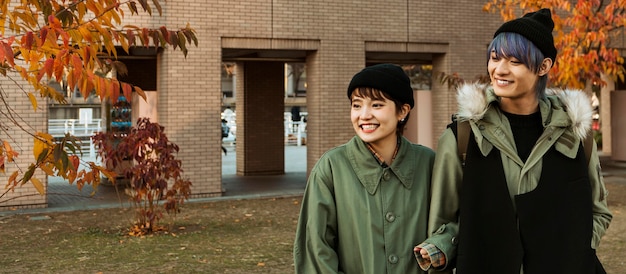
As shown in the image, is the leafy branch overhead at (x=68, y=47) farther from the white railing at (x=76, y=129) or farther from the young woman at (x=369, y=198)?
the white railing at (x=76, y=129)

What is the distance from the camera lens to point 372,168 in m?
3.09

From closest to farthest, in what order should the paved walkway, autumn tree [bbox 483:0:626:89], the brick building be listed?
autumn tree [bbox 483:0:626:89], the paved walkway, the brick building

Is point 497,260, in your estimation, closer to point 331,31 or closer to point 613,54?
point 613,54

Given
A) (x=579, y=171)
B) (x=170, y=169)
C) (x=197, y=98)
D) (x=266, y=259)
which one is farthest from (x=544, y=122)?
(x=197, y=98)

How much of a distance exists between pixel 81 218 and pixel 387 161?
31.0 feet

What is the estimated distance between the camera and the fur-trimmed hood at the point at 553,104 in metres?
3.00

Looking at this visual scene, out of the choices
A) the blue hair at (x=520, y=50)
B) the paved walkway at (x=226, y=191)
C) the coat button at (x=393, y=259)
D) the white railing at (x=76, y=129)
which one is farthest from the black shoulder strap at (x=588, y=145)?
the white railing at (x=76, y=129)

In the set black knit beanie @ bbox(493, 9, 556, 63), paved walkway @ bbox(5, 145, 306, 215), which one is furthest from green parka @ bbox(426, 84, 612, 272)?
paved walkway @ bbox(5, 145, 306, 215)

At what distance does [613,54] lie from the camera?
12.0m

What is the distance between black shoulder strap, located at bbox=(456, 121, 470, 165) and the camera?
9.97 feet

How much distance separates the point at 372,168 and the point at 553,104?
0.83 m

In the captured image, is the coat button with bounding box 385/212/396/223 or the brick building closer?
the coat button with bounding box 385/212/396/223

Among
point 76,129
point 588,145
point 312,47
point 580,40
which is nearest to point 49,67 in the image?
point 588,145

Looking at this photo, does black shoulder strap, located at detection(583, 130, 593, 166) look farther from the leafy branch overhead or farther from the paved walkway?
the paved walkway
